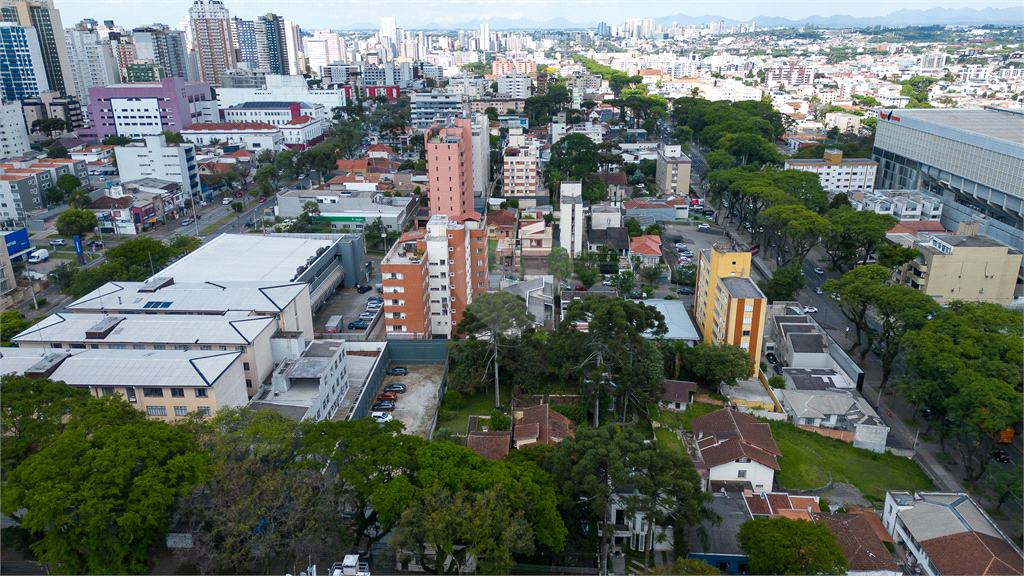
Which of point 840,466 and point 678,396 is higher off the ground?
point 678,396

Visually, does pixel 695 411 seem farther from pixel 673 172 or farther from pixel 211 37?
pixel 211 37

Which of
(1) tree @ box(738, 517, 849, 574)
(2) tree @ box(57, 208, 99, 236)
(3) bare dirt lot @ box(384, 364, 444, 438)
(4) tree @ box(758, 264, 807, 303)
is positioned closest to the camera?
(1) tree @ box(738, 517, 849, 574)

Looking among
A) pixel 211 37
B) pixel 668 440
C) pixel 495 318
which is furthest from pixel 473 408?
pixel 211 37

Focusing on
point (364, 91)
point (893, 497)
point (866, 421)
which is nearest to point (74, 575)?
point (893, 497)

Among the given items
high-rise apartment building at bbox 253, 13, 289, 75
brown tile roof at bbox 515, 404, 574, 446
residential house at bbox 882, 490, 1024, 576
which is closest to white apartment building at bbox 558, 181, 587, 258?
brown tile roof at bbox 515, 404, 574, 446

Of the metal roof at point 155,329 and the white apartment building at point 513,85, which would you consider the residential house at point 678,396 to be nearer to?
the metal roof at point 155,329

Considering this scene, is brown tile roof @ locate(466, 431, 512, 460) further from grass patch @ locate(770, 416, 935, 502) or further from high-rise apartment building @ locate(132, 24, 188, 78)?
high-rise apartment building @ locate(132, 24, 188, 78)
